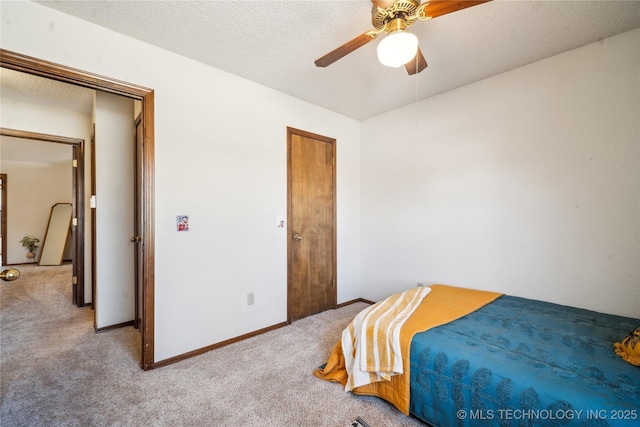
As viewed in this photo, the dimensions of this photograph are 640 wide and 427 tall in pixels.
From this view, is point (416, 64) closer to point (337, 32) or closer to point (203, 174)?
point (337, 32)

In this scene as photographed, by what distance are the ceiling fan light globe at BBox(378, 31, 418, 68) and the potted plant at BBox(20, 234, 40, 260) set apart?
8680 mm

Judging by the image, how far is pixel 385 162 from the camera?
3654 millimetres

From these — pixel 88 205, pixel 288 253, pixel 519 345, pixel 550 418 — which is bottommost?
pixel 550 418

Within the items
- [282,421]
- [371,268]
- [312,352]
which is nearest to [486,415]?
[282,421]

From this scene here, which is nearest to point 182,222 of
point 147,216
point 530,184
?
point 147,216

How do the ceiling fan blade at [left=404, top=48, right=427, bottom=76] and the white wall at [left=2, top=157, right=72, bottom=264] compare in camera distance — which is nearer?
the ceiling fan blade at [left=404, top=48, right=427, bottom=76]

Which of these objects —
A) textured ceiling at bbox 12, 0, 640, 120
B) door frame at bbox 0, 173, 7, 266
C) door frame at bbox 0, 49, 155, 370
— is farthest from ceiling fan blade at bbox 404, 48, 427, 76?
door frame at bbox 0, 173, 7, 266

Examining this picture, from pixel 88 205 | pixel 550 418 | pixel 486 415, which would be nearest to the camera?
pixel 550 418

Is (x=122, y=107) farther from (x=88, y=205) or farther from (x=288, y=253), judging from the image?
(x=288, y=253)

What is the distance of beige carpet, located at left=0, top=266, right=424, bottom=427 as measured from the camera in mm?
1663

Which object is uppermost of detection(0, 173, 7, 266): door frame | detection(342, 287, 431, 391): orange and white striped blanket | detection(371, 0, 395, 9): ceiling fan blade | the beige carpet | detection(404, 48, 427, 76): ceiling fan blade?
detection(371, 0, 395, 9): ceiling fan blade

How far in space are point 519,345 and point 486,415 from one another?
487 millimetres

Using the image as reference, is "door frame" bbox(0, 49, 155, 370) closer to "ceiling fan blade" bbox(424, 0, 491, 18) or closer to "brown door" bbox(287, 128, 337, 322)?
"brown door" bbox(287, 128, 337, 322)

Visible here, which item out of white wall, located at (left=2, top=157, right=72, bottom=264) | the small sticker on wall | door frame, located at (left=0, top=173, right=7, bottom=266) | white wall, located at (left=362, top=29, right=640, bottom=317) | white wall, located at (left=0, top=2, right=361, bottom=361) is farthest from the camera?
white wall, located at (left=2, top=157, right=72, bottom=264)
